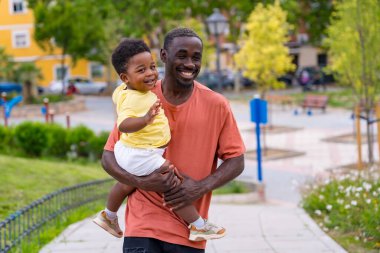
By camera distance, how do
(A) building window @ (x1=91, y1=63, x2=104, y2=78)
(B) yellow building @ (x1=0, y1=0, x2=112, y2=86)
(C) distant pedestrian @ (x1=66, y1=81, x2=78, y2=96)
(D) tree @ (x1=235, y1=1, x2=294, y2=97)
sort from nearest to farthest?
1. (D) tree @ (x1=235, y1=1, x2=294, y2=97)
2. (C) distant pedestrian @ (x1=66, y1=81, x2=78, y2=96)
3. (B) yellow building @ (x1=0, y1=0, x2=112, y2=86)
4. (A) building window @ (x1=91, y1=63, x2=104, y2=78)

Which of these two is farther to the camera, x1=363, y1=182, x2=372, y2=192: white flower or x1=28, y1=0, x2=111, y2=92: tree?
x1=28, y1=0, x2=111, y2=92: tree

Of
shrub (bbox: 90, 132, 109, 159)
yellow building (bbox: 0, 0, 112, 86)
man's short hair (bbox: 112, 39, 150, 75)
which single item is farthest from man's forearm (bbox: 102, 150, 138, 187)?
yellow building (bbox: 0, 0, 112, 86)

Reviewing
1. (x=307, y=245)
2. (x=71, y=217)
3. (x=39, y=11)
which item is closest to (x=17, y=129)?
(x=71, y=217)

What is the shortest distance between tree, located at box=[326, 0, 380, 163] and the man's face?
1032cm

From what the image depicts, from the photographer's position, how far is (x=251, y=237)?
6.89 metres

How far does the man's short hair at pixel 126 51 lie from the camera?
10.5 ft

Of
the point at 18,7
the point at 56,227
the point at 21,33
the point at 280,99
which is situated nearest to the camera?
the point at 56,227

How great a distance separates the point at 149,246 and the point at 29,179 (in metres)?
7.04

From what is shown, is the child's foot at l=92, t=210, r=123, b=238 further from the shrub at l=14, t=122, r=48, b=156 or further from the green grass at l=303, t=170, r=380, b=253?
the shrub at l=14, t=122, r=48, b=156

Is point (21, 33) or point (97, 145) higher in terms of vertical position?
point (21, 33)

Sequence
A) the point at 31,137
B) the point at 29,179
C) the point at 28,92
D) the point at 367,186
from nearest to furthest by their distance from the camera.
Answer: the point at 367,186
the point at 29,179
the point at 31,137
the point at 28,92

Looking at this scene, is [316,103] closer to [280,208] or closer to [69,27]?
[69,27]

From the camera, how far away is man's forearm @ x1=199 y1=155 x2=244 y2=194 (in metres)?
3.24

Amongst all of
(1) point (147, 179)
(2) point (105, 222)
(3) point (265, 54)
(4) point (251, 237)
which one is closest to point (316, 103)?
(3) point (265, 54)
